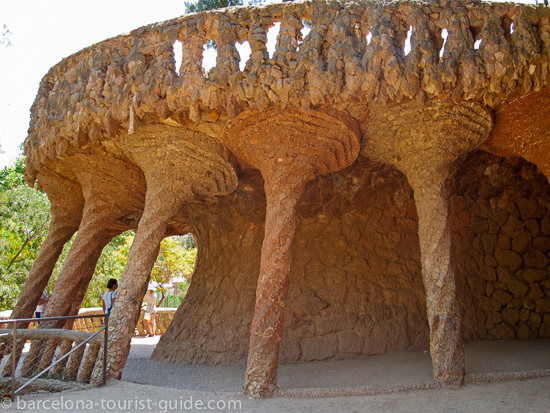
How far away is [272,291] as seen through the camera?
13.9ft

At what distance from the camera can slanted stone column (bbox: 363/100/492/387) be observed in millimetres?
4094

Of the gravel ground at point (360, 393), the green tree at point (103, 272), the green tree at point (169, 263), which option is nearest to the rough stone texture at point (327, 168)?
the gravel ground at point (360, 393)

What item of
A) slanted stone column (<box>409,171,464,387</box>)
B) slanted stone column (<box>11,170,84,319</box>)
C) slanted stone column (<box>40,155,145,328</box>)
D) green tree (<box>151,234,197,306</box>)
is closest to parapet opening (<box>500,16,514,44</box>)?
slanted stone column (<box>409,171,464,387</box>)

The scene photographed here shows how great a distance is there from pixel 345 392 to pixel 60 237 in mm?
4919

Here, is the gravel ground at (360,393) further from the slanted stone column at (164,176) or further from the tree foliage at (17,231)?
the tree foliage at (17,231)

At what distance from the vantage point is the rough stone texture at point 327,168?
4268 mm

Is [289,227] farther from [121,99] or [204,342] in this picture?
[204,342]

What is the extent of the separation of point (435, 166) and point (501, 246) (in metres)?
2.51

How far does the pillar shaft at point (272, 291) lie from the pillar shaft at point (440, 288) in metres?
1.24

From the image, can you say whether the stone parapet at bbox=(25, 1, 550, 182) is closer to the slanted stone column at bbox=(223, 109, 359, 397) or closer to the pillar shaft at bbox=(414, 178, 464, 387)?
the slanted stone column at bbox=(223, 109, 359, 397)

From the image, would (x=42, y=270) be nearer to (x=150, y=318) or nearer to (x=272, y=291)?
(x=272, y=291)

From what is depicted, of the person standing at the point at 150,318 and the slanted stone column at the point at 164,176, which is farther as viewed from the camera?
the person standing at the point at 150,318

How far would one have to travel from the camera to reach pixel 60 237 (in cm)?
700

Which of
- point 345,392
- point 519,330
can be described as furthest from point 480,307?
point 345,392
